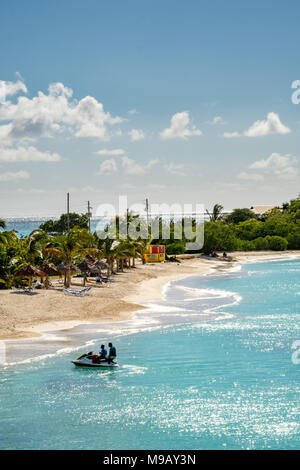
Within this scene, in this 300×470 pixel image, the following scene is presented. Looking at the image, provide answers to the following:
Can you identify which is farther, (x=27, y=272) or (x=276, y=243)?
(x=276, y=243)

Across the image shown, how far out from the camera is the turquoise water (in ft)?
59.5

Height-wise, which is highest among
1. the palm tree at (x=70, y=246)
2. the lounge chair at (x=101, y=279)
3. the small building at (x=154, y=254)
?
the palm tree at (x=70, y=246)

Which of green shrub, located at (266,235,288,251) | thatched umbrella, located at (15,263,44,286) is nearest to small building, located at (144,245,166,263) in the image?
green shrub, located at (266,235,288,251)

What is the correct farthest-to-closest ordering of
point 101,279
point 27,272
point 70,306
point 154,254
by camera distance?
point 154,254, point 101,279, point 27,272, point 70,306

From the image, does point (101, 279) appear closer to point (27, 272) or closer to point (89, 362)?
point (27, 272)

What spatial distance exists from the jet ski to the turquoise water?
0.36m

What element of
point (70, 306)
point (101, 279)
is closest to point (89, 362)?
point (70, 306)

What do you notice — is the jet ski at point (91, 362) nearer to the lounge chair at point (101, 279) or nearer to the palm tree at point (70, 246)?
the palm tree at point (70, 246)

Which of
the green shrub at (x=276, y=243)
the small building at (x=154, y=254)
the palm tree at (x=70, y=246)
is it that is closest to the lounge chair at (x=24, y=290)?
the palm tree at (x=70, y=246)

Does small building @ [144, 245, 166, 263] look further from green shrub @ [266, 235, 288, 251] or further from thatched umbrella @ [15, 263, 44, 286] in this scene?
thatched umbrella @ [15, 263, 44, 286]

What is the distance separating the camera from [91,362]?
25.6m

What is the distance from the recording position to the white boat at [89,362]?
83.8 feet

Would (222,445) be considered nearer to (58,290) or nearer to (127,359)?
(127,359)

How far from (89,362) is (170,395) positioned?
17.8ft
